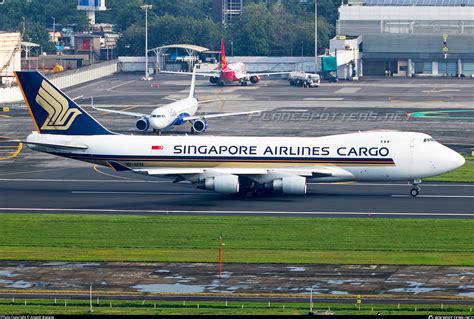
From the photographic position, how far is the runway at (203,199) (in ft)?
238

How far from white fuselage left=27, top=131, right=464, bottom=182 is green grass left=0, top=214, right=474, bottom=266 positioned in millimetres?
7717

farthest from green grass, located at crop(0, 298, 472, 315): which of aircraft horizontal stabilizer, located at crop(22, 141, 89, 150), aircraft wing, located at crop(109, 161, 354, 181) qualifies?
aircraft horizontal stabilizer, located at crop(22, 141, 89, 150)

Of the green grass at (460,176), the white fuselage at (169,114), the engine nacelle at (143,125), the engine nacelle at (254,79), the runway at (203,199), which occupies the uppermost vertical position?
the engine nacelle at (254,79)

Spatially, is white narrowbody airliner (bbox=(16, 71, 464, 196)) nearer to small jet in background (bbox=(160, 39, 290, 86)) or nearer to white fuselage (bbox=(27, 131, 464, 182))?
white fuselage (bbox=(27, 131, 464, 182))

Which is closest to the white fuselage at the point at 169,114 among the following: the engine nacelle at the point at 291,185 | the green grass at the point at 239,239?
the engine nacelle at the point at 291,185

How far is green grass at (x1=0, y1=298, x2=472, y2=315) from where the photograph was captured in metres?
46.9

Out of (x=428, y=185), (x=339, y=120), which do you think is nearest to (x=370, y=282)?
(x=428, y=185)

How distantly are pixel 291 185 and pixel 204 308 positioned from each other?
28860mm

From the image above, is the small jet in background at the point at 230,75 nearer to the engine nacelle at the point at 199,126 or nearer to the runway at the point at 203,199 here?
the engine nacelle at the point at 199,126

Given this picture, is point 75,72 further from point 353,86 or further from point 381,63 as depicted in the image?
point 381,63

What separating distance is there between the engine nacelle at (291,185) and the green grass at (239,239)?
22.3 feet

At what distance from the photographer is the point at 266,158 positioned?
76688 mm

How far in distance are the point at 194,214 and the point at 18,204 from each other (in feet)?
39.5

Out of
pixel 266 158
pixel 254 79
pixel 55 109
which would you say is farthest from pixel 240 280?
pixel 254 79
